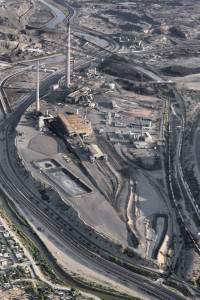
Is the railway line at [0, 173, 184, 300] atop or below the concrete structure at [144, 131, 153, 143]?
below

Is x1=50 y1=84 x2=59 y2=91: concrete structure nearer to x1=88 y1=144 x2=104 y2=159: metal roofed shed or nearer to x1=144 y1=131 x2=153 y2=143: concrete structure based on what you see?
x1=144 y1=131 x2=153 y2=143: concrete structure

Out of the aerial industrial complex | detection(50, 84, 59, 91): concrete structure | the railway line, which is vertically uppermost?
detection(50, 84, 59, 91): concrete structure

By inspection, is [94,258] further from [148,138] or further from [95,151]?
[148,138]

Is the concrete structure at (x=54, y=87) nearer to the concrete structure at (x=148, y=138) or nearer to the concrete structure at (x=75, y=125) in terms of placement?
the concrete structure at (x=75, y=125)

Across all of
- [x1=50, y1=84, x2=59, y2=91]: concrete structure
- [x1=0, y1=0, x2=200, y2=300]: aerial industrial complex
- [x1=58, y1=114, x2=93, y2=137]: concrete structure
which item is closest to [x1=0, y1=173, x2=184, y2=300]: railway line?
[x1=0, y1=0, x2=200, y2=300]: aerial industrial complex

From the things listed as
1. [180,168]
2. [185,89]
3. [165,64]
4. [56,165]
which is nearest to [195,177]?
[180,168]

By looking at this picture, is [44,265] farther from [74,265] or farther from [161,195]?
[161,195]
